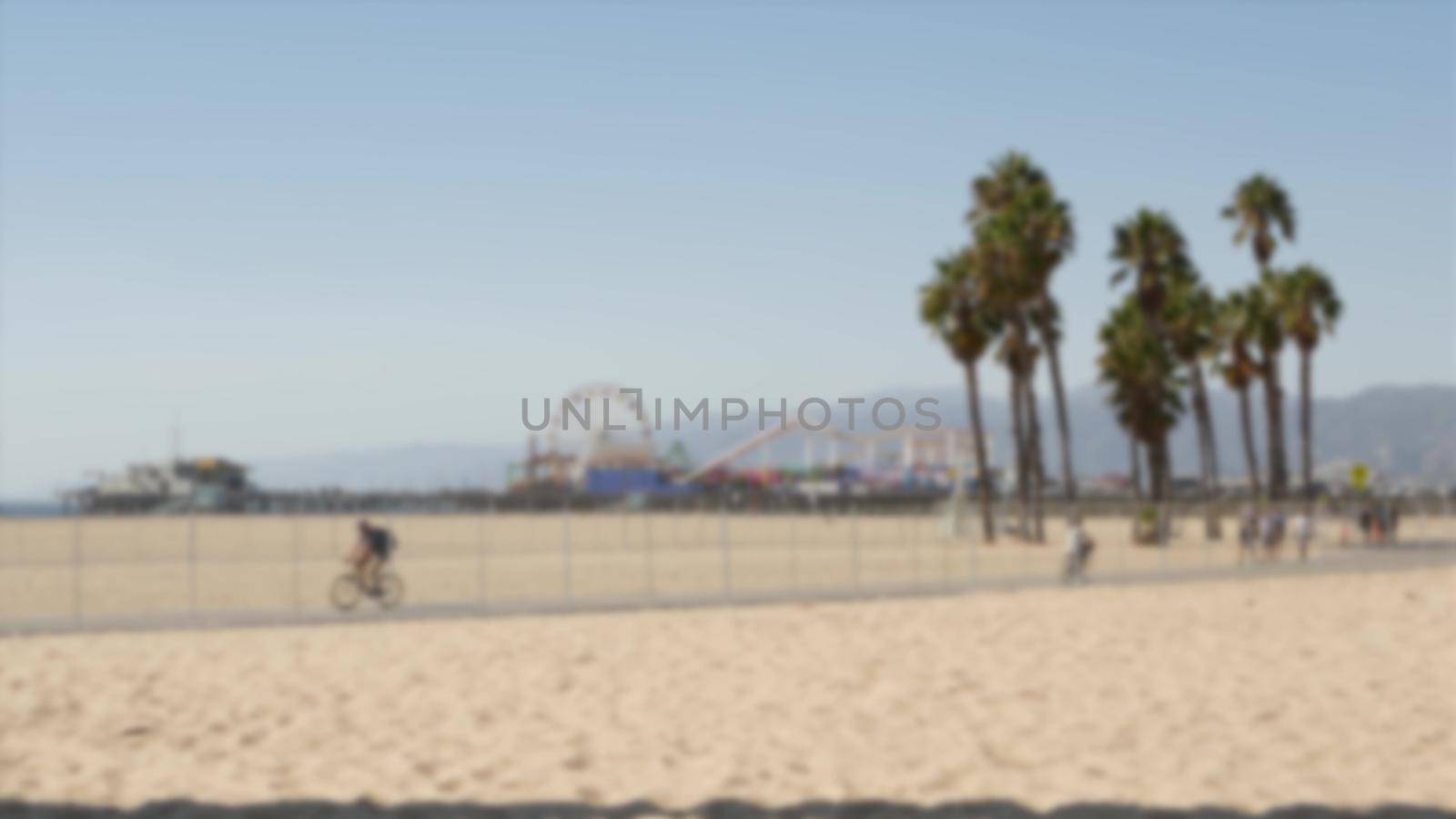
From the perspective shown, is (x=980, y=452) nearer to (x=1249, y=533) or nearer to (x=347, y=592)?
(x=1249, y=533)

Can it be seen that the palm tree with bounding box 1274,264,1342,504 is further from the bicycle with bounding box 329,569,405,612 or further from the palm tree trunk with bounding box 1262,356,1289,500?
the bicycle with bounding box 329,569,405,612

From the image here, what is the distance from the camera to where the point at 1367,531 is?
164 ft

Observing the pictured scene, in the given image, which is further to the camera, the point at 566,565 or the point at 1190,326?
the point at 1190,326

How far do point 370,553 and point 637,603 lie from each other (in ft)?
15.6

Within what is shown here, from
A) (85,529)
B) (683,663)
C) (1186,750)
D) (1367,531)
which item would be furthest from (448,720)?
(85,529)

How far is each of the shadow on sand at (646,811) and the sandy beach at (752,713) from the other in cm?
24

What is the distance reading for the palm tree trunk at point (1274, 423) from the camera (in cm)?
7207

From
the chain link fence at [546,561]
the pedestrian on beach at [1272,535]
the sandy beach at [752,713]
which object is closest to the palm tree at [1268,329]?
the chain link fence at [546,561]

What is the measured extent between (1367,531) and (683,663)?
40.4 metres

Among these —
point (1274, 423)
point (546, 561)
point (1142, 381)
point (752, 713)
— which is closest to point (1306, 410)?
point (1274, 423)

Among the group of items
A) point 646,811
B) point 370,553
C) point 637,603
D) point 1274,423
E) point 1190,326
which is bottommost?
point 646,811

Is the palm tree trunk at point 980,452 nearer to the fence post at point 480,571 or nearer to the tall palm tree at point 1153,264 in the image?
the tall palm tree at point 1153,264

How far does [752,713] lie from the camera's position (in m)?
13.3

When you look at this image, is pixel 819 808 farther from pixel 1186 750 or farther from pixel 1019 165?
pixel 1019 165
